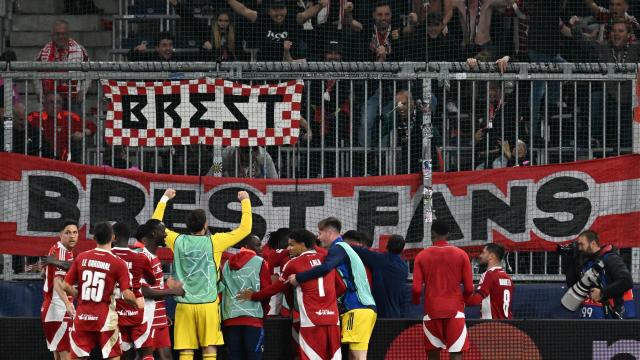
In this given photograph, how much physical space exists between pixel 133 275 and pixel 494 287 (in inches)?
161

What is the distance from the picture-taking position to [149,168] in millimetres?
16500

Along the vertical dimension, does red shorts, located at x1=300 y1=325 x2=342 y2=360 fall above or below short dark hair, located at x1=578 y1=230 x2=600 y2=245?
below

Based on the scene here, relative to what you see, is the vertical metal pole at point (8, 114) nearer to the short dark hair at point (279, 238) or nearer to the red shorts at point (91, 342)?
the short dark hair at point (279, 238)

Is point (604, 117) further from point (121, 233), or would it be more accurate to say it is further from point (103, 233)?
point (103, 233)

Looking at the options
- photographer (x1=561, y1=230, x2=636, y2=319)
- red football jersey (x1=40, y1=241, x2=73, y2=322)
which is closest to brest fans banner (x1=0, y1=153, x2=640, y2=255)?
photographer (x1=561, y1=230, x2=636, y2=319)

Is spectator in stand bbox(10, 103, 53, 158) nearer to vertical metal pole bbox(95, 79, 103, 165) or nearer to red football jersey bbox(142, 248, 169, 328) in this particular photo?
vertical metal pole bbox(95, 79, 103, 165)

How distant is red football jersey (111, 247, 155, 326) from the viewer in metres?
13.7

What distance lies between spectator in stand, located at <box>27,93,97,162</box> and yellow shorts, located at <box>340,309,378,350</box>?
414cm

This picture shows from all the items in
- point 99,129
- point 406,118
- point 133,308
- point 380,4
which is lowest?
point 133,308

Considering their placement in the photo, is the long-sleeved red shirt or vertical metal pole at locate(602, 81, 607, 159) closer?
the long-sleeved red shirt

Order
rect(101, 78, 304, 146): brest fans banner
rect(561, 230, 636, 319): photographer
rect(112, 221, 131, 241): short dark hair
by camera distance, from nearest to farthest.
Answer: rect(112, 221, 131, 241): short dark hair, rect(561, 230, 636, 319): photographer, rect(101, 78, 304, 146): brest fans banner

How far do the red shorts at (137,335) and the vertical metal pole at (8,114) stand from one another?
11.2 ft

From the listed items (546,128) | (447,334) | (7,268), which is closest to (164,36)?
(7,268)

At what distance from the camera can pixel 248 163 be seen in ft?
53.7
